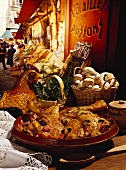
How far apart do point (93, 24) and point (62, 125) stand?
6.28 feet

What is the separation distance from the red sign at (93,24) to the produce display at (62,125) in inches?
56.0

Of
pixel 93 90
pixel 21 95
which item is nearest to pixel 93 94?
pixel 93 90

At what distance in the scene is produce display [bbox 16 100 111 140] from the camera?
107 cm

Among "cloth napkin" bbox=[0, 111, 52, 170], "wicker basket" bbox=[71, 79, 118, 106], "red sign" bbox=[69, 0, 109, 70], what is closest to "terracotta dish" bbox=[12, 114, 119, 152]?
"cloth napkin" bbox=[0, 111, 52, 170]

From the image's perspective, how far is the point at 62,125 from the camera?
1.15 metres

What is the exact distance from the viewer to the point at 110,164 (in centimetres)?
102

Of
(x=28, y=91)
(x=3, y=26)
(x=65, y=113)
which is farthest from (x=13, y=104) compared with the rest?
(x=3, y=26)

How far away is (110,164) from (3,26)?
21566 mm

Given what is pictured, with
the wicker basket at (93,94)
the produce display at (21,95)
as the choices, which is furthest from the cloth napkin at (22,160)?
the wicker basket at (93,94)

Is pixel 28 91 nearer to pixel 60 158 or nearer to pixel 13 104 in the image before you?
pixel 13 104

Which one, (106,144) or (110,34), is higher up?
(110,34)

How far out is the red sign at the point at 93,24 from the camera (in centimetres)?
256

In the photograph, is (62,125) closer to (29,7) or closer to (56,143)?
(56,143)

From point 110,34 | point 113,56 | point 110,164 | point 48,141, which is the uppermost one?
point 110,34
